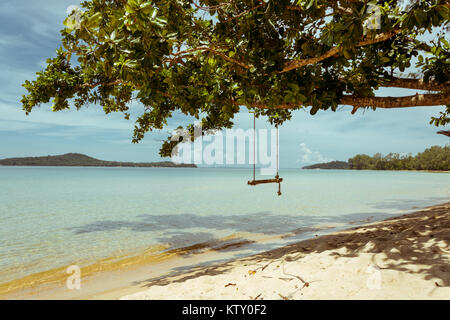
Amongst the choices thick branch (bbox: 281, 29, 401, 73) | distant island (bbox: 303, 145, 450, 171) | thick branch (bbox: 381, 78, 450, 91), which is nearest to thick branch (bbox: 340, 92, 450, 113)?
thick branch (bbox: 381, 78, 450, 91)

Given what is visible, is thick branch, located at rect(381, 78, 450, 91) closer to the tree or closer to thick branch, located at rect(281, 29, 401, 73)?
the tree

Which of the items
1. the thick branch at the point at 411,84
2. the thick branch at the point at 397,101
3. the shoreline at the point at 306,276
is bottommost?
the shoreline at the point at 306,276

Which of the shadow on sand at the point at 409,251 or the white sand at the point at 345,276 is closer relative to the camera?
the white sand at the point at 345,276

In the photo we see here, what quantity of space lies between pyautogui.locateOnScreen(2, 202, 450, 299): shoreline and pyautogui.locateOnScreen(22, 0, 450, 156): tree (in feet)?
8.30

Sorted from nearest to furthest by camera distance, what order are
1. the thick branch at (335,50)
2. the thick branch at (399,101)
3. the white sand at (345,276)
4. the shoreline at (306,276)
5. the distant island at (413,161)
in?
the white sand at (345,276) → the shoreline at (306,276) → the thick branch at (335,50) → the thick branch at (399,101) → the distant island at (413,161)

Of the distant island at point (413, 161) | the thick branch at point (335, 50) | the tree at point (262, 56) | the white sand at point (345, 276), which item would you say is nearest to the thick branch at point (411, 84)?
the tree at point (262, 56)

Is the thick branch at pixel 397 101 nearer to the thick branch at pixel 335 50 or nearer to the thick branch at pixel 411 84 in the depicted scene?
the thick branch at pixel 411 84

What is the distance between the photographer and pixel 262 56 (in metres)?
4.47

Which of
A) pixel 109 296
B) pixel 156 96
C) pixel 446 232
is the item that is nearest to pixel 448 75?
pixel 446 232

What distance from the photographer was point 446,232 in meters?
4.58

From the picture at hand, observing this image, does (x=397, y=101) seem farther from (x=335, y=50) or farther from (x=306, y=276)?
(x=306, y=276)

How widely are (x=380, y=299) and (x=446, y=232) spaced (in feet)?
9.82

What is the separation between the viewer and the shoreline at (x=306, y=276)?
2.97m

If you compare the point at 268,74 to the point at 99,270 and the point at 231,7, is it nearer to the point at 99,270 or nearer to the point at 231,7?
the point at 231,7
